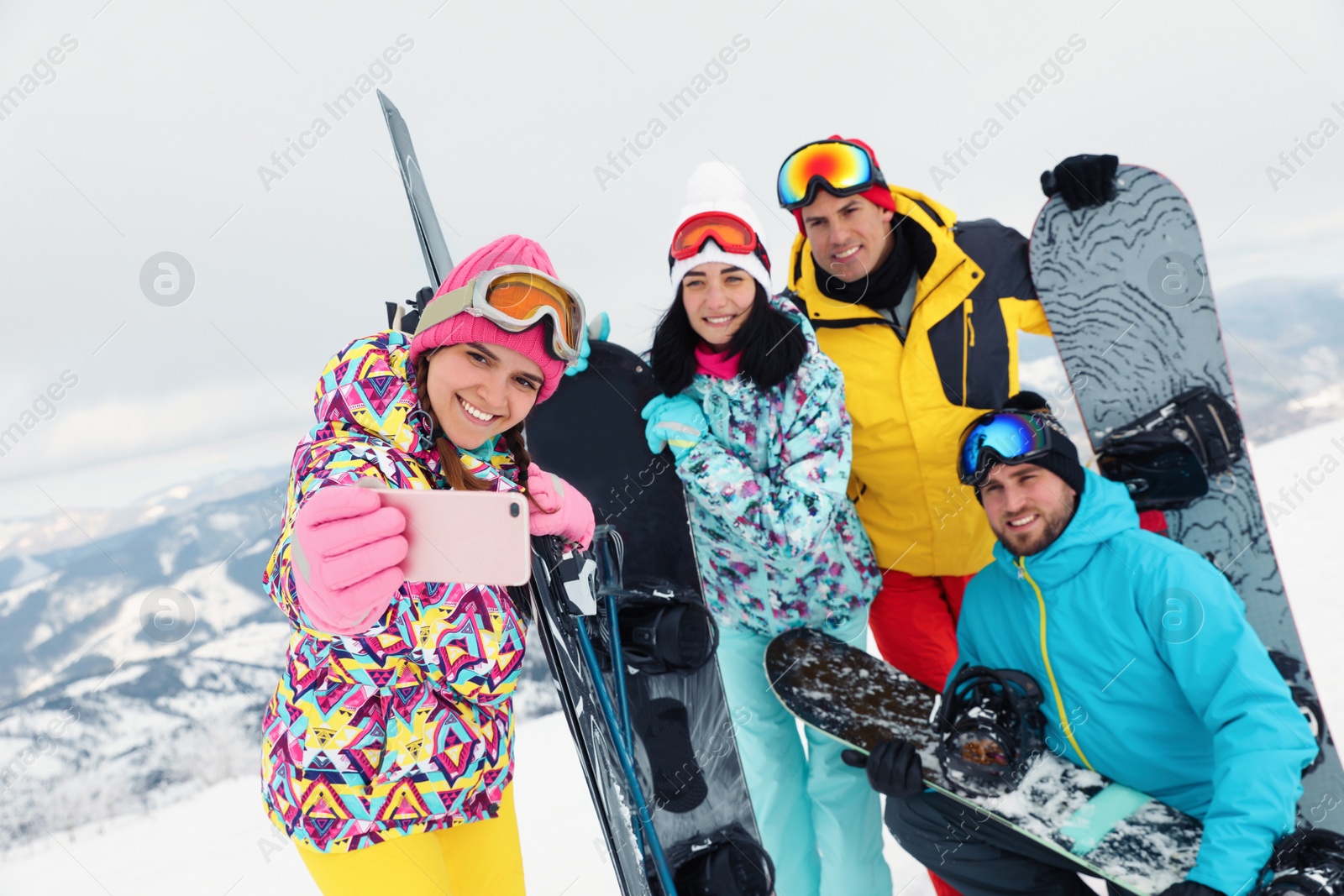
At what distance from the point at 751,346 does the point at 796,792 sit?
3.89 ft

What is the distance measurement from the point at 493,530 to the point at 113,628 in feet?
29.8

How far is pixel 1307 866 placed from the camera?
4.66ft

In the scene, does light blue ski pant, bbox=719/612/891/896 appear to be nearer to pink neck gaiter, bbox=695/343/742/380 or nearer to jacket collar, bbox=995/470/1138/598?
jacket collar, bbox=995/470/1138/598

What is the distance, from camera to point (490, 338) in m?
1.12

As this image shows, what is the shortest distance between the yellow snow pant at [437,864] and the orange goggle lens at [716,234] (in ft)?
3.85

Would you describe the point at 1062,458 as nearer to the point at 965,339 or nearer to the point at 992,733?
the point at 965,339

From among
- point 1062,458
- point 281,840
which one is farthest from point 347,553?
point 281,840

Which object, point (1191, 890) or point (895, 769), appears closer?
point (1191, 890)

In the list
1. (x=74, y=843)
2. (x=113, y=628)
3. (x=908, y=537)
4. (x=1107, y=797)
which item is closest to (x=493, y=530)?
(x=908, y=537)

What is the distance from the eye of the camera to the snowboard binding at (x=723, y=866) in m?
1.81

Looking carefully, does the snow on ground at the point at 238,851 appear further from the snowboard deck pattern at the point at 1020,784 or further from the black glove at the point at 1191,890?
the black glove at the point at 1191,890

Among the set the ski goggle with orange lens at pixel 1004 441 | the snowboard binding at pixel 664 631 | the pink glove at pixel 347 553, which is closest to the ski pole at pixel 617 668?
the snowboard binding at pixel 664 631

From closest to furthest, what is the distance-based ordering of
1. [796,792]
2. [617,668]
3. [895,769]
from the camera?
[617,668]
[895,769]
[796,792]

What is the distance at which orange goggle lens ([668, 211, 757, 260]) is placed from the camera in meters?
1.77
